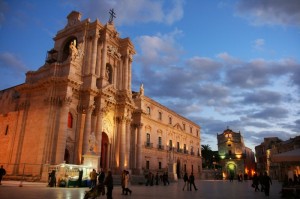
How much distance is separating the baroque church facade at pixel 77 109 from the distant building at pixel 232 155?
37415 millimetres

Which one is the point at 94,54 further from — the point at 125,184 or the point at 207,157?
the point at 207,157

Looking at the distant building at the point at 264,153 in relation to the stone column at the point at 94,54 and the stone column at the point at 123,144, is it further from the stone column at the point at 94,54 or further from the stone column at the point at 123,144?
the stone column at the point at 94,54

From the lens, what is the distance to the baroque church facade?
933 inches

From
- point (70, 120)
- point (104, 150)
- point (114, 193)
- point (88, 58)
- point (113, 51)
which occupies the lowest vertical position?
point (114, 193)

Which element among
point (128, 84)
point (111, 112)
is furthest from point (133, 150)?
point (128, 84)

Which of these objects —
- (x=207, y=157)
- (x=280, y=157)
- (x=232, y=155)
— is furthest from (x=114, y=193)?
(x=207, y=157)

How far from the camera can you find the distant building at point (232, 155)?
6894 centimetres

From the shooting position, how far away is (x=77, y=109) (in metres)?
26.5

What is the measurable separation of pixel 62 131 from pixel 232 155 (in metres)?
58.1

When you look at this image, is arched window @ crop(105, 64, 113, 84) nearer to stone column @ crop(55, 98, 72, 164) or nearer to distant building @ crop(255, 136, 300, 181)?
stone column @ crop(55, 98, 72, 164)

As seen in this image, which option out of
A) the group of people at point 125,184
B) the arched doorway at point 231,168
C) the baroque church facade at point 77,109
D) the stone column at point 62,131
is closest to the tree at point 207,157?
the arched doorway at point 231,168

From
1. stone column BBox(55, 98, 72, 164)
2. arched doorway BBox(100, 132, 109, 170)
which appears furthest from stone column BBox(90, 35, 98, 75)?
arched doorway BBox(100, 132, 109, 170)

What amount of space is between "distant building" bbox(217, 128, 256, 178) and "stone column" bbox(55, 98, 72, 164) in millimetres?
55228

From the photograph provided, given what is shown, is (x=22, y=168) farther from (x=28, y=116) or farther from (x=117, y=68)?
(x=117, y=68)
